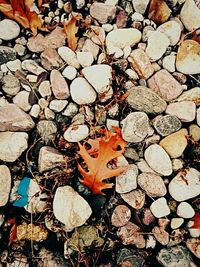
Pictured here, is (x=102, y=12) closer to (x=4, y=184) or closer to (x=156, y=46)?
(x=156, y=46)

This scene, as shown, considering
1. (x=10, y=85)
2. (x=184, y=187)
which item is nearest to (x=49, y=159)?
(x=10, y=85)

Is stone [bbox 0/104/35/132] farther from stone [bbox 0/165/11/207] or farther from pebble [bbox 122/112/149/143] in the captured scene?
pebble [bbox 122/112/149/143]

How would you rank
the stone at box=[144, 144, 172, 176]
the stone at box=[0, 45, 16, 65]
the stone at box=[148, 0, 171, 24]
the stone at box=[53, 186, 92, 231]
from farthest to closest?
the stone at box=[148, 0, 171, 24], the stone at box=[0, 45, 16, 65], the stone at box=[144, 144, 172, 176], the stone at box=[53, 186, 92, 231]

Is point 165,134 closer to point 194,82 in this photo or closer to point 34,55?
point 194,82

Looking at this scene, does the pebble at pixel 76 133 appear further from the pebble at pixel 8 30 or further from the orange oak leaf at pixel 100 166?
the pebble at pixel 8 30

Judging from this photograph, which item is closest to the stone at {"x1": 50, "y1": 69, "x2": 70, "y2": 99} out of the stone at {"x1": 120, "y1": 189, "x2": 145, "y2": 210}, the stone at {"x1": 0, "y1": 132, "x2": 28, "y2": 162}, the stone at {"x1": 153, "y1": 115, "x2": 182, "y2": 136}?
the stone at {"x1": 0, "y1": 132, "x2": 28, "y2": 162}

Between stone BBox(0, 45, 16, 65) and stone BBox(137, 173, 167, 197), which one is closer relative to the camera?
stone BBox(137, 173, 167, 197)
